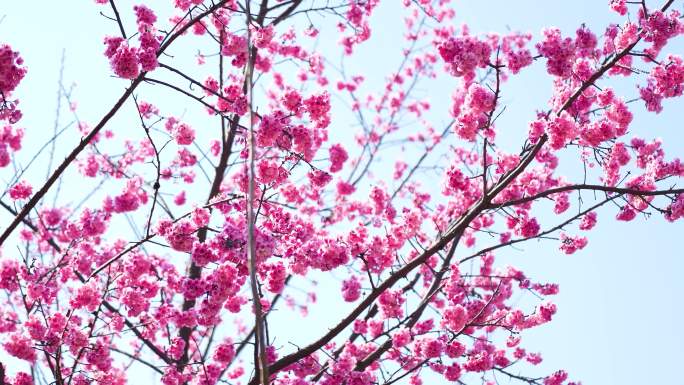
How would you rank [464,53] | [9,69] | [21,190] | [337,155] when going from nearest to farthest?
[9,69]
[464,53]
[21,190]
[337,155]

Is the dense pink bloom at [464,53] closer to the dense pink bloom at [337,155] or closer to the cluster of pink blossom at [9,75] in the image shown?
the dense pink bloom at [337,155]

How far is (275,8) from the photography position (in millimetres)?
8117

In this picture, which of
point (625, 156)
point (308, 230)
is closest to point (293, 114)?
point (308, 230)

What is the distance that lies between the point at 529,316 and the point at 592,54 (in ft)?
10.4

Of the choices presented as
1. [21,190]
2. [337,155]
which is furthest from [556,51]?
[21,190]

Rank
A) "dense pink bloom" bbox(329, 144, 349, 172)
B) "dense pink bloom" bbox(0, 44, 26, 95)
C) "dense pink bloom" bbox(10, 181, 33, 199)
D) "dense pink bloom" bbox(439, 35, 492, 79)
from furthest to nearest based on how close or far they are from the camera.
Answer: "dense pink bloom" bbox(329, 144, 349, 172), "dense pink bloom" bbox(10, 181, 33, 199), "dense pink bloom" bbox(439, 35, 492, 79), "dense pink bloom" bbox(0, 44, 26, 95)

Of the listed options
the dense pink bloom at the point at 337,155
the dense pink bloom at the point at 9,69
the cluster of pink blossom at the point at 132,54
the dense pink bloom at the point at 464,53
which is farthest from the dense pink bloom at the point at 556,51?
the dense pink bloom at the point at 9,69

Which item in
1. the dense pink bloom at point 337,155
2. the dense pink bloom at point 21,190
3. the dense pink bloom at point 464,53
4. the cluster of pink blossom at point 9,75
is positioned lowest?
the cluster of pink blossom at point 9,75

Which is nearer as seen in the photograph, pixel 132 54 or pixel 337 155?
pixel 132 54

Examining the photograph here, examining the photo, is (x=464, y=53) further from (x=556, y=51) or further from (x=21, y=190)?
(x=21, y=190)

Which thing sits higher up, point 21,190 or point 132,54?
Result: point 21,190

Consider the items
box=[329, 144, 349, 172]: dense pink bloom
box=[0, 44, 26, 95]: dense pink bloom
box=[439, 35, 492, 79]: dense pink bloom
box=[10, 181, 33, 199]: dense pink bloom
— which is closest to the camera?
box=[0, 44, 26, 95]: dense pink bloom

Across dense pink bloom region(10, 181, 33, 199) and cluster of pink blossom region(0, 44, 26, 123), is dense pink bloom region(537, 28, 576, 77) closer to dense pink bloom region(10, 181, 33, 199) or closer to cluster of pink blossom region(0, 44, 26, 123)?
cluster of pink blossom region(0, 44, 26, 123)

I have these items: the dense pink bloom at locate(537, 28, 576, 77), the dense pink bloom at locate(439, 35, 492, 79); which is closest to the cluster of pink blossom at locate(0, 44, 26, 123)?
the dense pink bloom at locate(439, 35, 492, 79)
